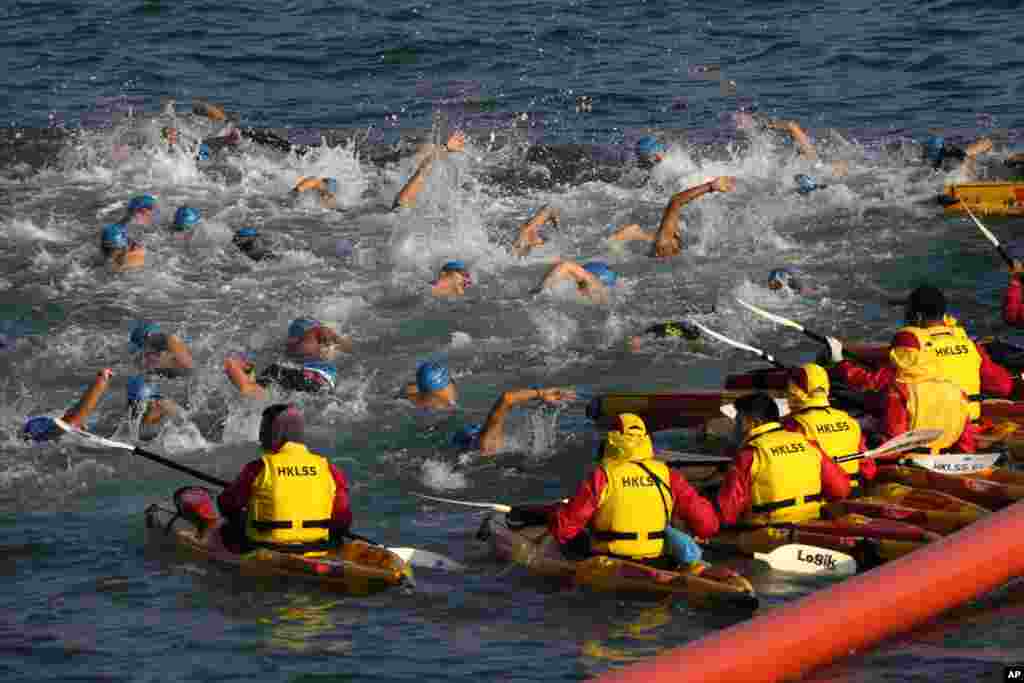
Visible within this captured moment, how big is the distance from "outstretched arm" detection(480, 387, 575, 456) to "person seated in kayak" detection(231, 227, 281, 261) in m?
6.17

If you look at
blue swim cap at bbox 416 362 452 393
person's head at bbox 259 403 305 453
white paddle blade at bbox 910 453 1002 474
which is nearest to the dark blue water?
blue swim cap at bbox 416 362 452 393

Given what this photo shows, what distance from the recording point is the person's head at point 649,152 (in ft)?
74.5

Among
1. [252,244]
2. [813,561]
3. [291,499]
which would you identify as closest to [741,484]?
[813,561]

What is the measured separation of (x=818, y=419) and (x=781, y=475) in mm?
571

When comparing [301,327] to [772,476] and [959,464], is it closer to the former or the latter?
[772,476]

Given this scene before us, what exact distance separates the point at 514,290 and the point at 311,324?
3139 mm

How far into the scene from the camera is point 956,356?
511 inches

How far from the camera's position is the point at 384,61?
29.6 m

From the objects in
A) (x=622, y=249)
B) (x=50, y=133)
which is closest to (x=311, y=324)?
(x=622, y=249)

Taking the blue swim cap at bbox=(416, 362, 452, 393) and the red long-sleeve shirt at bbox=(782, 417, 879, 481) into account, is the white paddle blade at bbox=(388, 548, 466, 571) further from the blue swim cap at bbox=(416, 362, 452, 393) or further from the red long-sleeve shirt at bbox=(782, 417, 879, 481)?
the blue swim cap at bbox=(416, 362, 452, 393)

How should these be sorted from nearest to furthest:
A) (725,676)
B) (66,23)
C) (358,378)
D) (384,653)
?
(725,676) → (384,653) → (358,378) → (66,23)

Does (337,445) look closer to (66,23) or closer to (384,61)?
(384,61)

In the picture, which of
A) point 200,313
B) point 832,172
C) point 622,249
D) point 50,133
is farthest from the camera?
point 50,133

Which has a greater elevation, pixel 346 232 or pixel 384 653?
pixel 346 232
